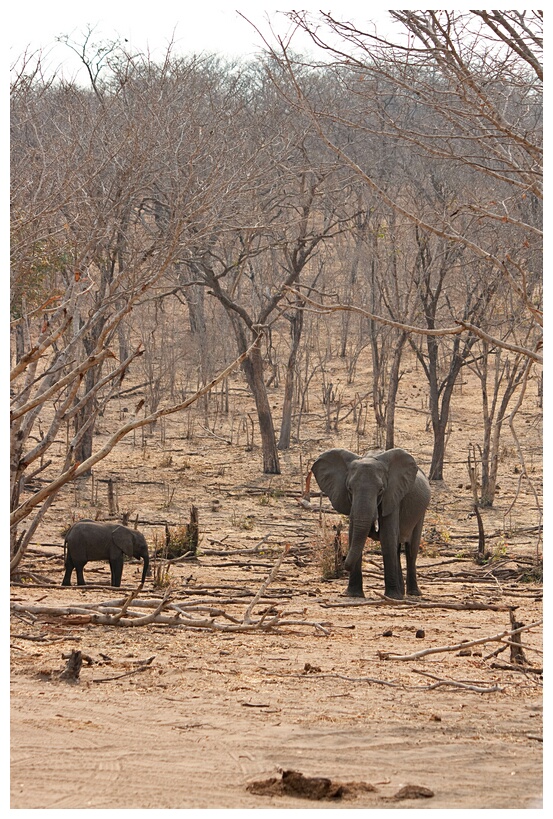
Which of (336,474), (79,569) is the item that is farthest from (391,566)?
(79,569)

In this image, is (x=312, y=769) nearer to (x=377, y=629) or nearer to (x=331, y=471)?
(x=377, y=629)

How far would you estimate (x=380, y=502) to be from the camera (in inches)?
356

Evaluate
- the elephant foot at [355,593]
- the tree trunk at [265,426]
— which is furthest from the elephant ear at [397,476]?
the tree trunk at [265,426]

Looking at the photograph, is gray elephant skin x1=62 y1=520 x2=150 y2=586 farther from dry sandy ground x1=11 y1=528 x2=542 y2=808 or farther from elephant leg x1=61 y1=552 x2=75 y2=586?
dry sandy ground x1=11 y1=528 x2=542 y2=808

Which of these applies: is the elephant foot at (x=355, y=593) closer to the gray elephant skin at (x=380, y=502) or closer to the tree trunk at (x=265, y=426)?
the gray elephant skin at (x=380, y=502)

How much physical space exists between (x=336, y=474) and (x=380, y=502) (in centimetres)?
52

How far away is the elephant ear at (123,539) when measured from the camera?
28.9 ft

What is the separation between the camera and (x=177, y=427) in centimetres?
2138

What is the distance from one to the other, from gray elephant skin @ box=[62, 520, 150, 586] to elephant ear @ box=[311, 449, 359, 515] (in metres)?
1.83

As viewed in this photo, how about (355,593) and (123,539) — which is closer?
(355,593)

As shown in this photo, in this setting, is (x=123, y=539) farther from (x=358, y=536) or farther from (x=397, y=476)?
(x=397, y=476)

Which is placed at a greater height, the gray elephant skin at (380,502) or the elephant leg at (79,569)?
the gray elephant skin at (380,502)

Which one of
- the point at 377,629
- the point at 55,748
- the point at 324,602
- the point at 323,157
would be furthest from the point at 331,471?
the point at 323,157

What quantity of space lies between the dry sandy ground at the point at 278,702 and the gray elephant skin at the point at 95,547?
1.53 ft
